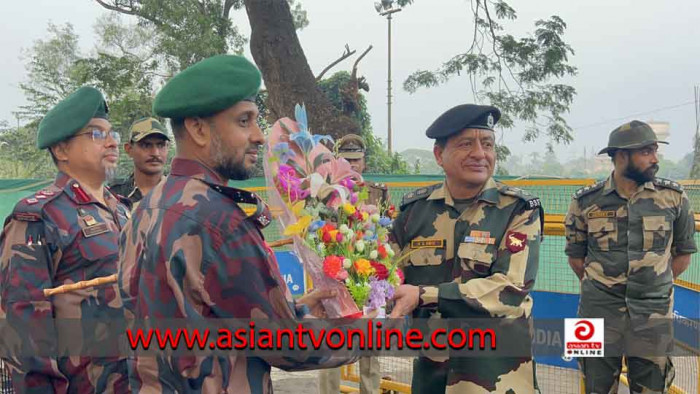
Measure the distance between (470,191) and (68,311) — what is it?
193cm

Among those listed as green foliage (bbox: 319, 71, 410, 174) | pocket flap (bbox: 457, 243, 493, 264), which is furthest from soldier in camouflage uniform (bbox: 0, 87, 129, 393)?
green foliage (bbox: 319, 71, 410, 174)

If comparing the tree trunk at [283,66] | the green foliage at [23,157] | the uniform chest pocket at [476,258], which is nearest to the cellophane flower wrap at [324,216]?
the uniform chest pocket at [476,258]

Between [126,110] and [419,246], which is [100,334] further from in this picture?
[126,110]

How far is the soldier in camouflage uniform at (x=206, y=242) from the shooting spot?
1.53 metres

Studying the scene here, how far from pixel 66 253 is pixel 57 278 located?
116 millimetres

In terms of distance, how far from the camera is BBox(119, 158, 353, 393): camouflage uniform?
59.9 inches

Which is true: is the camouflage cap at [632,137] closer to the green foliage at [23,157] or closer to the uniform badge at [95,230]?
the uniform badge at [95,230]

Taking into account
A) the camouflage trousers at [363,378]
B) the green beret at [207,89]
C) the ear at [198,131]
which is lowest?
the camouflage trousers at [363,378]

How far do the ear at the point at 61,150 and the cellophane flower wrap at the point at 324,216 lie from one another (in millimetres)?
1332

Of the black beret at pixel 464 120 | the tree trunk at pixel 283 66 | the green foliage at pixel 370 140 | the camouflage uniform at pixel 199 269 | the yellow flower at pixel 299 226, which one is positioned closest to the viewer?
the camouflage uniform at pixel 199 269

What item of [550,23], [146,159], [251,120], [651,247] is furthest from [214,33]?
[251,120]

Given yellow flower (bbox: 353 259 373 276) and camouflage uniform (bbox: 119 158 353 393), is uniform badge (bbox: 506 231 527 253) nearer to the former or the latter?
yellow flower (bbox: 353 259 373 276)

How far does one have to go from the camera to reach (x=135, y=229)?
5.44 ft

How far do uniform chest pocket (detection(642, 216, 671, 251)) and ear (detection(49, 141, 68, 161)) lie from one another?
397 centimetres
